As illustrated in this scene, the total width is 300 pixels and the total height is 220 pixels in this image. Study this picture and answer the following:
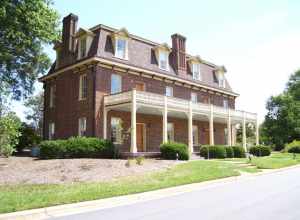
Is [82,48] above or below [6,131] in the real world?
above

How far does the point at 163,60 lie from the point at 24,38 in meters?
12.7

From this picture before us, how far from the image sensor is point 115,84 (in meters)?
25.6

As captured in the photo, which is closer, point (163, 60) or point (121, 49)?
point (121, 49)

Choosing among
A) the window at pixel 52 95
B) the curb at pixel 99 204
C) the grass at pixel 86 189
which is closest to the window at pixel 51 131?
the window at pixel 52 95

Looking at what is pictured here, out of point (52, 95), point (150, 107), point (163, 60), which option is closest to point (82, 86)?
point (52, 95)

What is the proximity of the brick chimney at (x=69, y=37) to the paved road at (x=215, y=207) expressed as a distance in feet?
63.7

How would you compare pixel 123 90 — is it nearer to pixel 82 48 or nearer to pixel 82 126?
pixel 82 126

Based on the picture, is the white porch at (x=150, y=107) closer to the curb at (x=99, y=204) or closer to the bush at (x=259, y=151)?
the bush at (x=259, y=151)

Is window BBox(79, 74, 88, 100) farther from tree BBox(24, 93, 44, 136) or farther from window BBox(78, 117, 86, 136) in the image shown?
tree BBox(24, 93, 44, 136)

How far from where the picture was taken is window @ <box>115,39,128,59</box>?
85.1ft

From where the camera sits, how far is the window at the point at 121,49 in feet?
85.1

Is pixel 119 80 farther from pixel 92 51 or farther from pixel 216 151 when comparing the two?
pixel 216 151

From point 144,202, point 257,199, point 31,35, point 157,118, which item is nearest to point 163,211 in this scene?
point 144,202

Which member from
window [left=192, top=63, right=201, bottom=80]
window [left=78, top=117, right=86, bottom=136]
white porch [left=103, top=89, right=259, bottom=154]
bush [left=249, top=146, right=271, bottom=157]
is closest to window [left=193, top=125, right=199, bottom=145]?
white porch [left=103, top=89, right=259, bottom=154]
